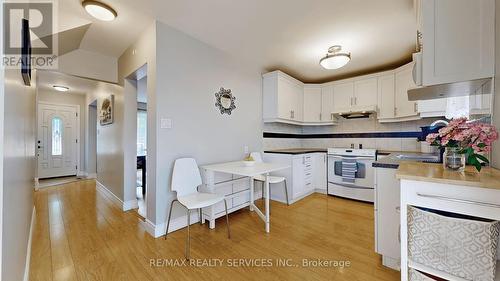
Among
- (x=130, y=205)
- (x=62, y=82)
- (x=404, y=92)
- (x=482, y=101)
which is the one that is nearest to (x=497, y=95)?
(x=482, y=101)

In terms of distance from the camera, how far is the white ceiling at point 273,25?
1.98 metres

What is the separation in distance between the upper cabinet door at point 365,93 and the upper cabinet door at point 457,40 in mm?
2401

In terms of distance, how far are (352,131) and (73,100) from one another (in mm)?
7318

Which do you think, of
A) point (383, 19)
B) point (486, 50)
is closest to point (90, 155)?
point (383, 19)

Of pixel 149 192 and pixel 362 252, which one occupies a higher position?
pixel 149 192

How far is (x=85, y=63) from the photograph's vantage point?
120 inches

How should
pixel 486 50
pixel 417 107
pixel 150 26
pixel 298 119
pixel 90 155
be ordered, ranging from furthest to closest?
pixel 90 155
pixel 298 119
pixel 417 107
pixel 150 26
pixel 486 50

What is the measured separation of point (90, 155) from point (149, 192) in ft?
14.9

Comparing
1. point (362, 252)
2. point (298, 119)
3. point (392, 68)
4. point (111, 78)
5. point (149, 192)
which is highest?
point (392, 68)

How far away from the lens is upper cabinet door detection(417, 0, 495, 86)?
126 cm

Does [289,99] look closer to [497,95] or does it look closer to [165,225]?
[497,95]

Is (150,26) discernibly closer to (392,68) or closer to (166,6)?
(166,6)

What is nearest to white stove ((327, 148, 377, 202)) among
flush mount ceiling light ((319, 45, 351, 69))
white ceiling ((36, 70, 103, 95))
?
flush mount ceiling light ((319, 45, 351, 69))

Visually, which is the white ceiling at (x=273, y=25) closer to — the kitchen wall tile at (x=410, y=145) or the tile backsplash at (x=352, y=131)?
the tile backsplash at (x=352, y=131)
